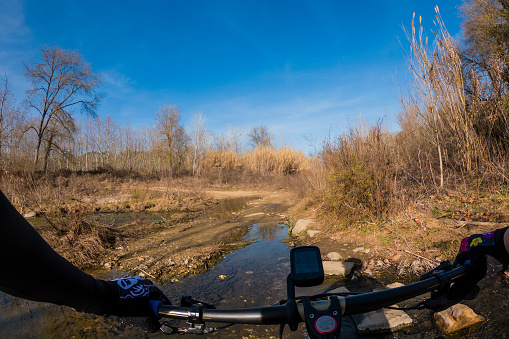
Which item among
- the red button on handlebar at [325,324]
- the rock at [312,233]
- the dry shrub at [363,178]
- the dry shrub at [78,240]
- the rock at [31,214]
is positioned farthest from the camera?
the rock at [31,214]

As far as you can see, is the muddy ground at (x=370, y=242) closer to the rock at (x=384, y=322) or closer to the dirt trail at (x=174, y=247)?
the dirt trail at (x=174, y=247)

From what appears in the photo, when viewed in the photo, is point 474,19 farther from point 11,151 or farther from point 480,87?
point 11,151

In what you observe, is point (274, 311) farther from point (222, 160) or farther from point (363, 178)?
point (222, 160)

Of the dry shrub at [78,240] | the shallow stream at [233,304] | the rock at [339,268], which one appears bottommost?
the shallow stream at [233,304]

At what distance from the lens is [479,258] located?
4.35 feet

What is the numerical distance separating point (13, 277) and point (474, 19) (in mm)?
16501

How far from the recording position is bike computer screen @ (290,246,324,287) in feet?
3.43

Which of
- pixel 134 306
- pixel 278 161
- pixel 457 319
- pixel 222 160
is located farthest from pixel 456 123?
pixel 222 160

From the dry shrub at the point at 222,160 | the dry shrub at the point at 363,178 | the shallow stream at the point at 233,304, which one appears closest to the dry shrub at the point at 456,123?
the dry shrub at the point at 363,178

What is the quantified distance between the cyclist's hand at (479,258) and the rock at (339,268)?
366 centimetres

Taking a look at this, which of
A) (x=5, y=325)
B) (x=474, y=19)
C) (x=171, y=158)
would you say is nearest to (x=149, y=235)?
(x=5, y=325)

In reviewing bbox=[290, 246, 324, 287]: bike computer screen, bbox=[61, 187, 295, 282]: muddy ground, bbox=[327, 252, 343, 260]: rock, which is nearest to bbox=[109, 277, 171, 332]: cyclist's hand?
bbox=[290, 246, 324, 287]: bike computer screen

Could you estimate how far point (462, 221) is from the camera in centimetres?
529

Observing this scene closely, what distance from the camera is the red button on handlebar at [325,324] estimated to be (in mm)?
865
